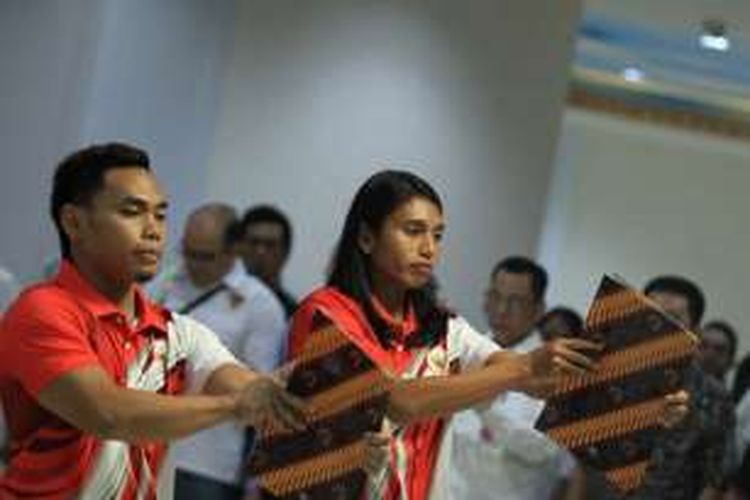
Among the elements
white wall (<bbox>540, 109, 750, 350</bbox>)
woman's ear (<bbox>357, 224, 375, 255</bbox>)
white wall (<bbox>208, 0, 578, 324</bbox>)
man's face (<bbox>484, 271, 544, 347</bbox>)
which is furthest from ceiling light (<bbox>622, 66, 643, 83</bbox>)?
woman's ear (<bbox>357, 224, 375, 255</bbox>)

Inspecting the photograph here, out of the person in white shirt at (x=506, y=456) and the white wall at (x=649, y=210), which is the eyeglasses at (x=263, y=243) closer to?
the person in white shirt at (x=506, y=456)

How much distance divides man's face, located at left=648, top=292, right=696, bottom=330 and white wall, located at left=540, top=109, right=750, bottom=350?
811 cm

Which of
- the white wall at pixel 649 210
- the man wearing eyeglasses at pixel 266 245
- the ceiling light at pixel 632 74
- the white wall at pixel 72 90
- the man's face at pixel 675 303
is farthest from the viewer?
the white wall at pixel 649 210

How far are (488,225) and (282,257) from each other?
1183 millimetres

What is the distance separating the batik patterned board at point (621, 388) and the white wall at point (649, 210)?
409 inches

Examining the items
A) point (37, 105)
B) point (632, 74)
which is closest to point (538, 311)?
point (37, 105)

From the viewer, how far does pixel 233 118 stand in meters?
6.46

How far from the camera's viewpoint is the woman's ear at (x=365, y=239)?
9.97ft

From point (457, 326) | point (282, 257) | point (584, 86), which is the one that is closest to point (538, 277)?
point (282, 257)

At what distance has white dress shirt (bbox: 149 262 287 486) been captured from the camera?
5219 millimetres

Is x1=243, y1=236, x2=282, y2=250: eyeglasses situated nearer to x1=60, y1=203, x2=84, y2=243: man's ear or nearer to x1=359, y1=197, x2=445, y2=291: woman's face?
x1=359, y1=197, x2=445, y2=291: woman's face

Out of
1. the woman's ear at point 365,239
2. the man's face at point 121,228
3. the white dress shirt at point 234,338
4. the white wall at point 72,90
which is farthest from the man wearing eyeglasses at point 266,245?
the man's face at point 121,228

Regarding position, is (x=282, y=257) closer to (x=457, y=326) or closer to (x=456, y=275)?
(x=456, y=275)

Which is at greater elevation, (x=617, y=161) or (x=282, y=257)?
(x=617, y=161)
